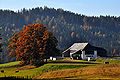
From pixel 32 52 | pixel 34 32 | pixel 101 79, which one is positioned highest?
pixel 34 32

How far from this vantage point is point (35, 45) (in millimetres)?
92500

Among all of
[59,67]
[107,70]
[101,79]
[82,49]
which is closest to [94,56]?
[82,49]

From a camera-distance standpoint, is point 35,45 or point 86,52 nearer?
point 35,45

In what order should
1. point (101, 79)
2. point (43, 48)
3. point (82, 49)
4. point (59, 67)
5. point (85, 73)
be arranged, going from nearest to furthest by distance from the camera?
point (101, 79)
point (85, 73)
point (59, 67)
point (43, 48)
point (82, 49)

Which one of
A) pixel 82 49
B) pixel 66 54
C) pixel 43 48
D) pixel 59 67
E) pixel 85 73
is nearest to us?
pixel 85 73

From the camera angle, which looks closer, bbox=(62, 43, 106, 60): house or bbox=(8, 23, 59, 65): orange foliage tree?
bbox=(8, 23, 59, 65): orange foliage tree

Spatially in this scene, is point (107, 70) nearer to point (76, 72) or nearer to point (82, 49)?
point (76, 72)

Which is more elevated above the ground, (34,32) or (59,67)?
(34,32)

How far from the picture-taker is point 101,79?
52.9 meters

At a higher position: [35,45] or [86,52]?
[35,45]

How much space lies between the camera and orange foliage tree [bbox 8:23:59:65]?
301 feet

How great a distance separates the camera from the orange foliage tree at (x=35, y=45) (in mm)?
91875

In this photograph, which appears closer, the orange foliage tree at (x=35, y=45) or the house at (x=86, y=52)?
the orange foliage tree at (x=35, y=45)

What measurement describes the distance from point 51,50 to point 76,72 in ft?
90.1
